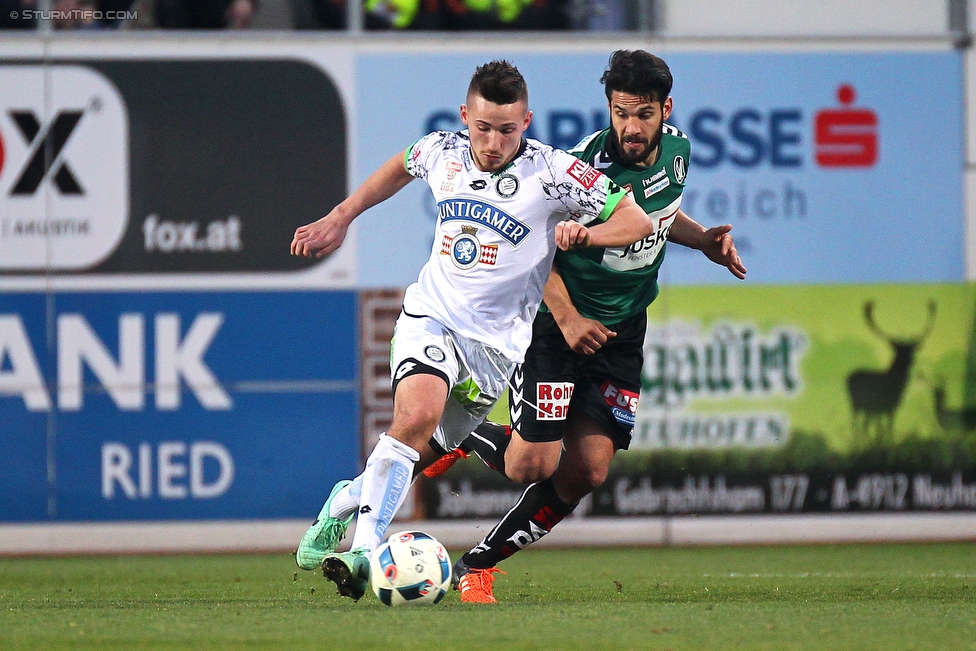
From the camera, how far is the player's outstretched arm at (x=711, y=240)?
19.0ft

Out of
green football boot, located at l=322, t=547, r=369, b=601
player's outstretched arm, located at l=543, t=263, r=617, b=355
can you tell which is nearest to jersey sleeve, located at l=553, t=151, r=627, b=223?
player's outstretched arm, located at l=543, t=263, r=617, b=355

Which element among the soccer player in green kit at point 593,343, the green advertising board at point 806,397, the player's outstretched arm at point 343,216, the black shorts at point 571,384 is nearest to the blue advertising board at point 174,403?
the green advertising board at point 806,397

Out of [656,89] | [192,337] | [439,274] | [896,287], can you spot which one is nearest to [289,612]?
[439,274]

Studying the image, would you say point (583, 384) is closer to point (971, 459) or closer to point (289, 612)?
point (289, 612)

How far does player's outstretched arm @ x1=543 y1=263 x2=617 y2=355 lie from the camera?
5.58 m

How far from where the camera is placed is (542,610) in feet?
16.0

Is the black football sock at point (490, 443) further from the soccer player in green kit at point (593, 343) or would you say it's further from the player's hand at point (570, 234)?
the player's hand at point (570, 234)

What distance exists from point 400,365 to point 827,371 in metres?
6.03

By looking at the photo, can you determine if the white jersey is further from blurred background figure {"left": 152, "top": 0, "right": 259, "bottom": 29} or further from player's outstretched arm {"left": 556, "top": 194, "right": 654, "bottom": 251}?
blurred background figure {"left": 152, "top": 0, "right": 259, "bottom": 29}

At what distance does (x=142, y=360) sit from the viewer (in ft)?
32.9

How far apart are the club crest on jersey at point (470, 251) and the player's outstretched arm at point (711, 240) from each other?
0.99 m

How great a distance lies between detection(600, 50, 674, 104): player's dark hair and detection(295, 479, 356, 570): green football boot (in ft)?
6.54

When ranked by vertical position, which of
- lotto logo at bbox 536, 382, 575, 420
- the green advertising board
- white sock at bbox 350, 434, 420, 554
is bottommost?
the green advertising board

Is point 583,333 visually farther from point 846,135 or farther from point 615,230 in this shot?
point 846,135
